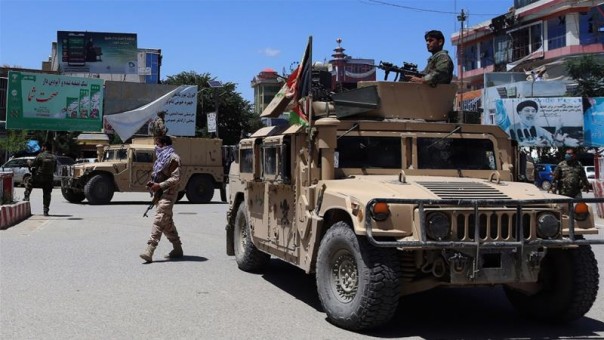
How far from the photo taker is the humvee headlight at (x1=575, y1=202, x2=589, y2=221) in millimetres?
5773

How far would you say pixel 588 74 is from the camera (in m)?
46.1

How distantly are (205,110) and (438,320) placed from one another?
55329mm

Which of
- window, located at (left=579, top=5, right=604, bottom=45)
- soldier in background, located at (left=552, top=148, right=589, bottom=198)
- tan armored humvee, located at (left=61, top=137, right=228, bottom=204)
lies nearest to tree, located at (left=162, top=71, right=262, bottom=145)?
window, located at (left=579, top=5, right=604, bottom=45)

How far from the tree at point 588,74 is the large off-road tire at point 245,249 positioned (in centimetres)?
4025

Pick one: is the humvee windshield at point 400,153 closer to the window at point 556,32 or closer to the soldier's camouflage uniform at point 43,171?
the soldier's camouflage uniform at point 43,171

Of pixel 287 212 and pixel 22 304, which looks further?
pixel 287 212

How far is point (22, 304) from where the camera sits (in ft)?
22.2

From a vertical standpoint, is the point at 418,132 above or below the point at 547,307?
above

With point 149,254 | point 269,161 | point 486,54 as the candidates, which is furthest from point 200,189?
point 486,54

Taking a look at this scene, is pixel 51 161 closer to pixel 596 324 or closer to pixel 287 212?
pixel 287 212

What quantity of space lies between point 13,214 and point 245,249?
7919mm

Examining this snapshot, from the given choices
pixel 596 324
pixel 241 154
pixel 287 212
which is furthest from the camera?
pixel 241 154

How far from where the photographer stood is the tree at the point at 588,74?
44781mm

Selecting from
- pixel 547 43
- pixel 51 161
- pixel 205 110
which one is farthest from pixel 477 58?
pixel 51 161
